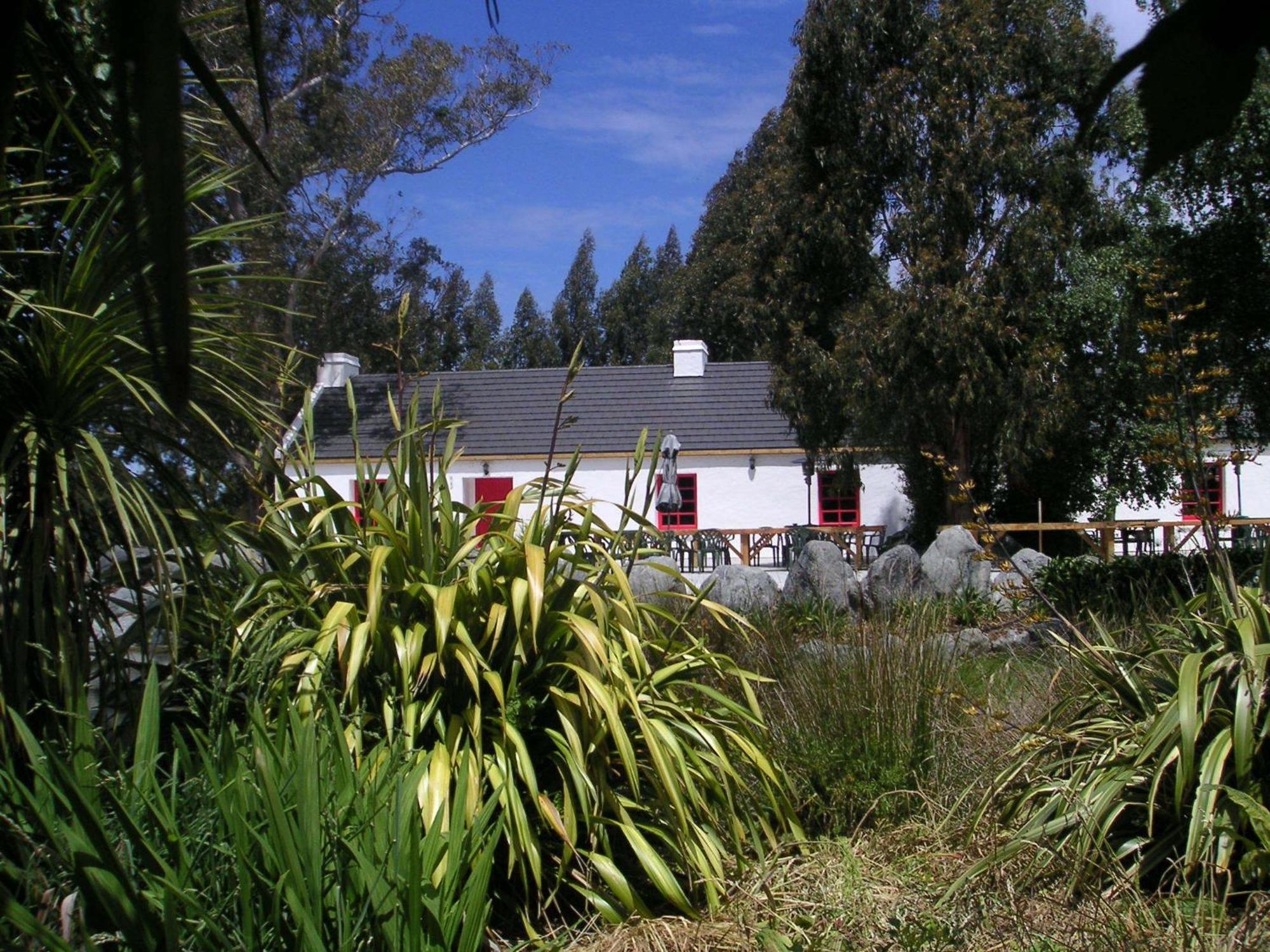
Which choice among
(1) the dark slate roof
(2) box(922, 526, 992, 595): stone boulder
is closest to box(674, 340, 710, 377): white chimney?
(1) the dark slate roof

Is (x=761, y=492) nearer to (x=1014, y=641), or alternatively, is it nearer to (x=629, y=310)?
(x=1014, y=641)

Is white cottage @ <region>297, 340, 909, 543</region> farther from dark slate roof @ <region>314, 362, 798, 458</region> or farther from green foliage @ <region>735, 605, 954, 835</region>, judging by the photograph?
green foliage @ <region>735, 605, 954, 835</region>

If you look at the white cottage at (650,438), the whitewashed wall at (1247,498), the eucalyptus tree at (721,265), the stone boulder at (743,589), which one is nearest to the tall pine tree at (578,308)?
the eucalyptus tree at (721,265)

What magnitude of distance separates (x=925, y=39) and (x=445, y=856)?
14.2 m

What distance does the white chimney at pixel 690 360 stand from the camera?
2411 centimetres

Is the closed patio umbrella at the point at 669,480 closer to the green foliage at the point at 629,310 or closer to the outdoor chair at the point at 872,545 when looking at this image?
the outdoor chair at the point at 872,545

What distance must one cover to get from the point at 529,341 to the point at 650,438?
22.3 m

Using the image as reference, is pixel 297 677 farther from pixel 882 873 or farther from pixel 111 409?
pixel 882 873

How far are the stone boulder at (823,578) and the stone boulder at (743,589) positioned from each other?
0.19 metres

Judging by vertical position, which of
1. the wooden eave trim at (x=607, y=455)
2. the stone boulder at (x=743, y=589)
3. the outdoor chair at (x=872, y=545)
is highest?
the wooden eave trim at (x=607, y=455)

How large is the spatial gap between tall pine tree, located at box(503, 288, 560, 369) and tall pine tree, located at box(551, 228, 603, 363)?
511 millimetres

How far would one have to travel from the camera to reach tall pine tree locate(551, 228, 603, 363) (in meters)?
44.3

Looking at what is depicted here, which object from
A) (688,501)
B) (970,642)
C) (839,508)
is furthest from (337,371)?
(970,642)

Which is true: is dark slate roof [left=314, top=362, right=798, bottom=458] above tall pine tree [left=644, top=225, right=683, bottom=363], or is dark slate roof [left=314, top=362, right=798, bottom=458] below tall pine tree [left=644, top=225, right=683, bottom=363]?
below
